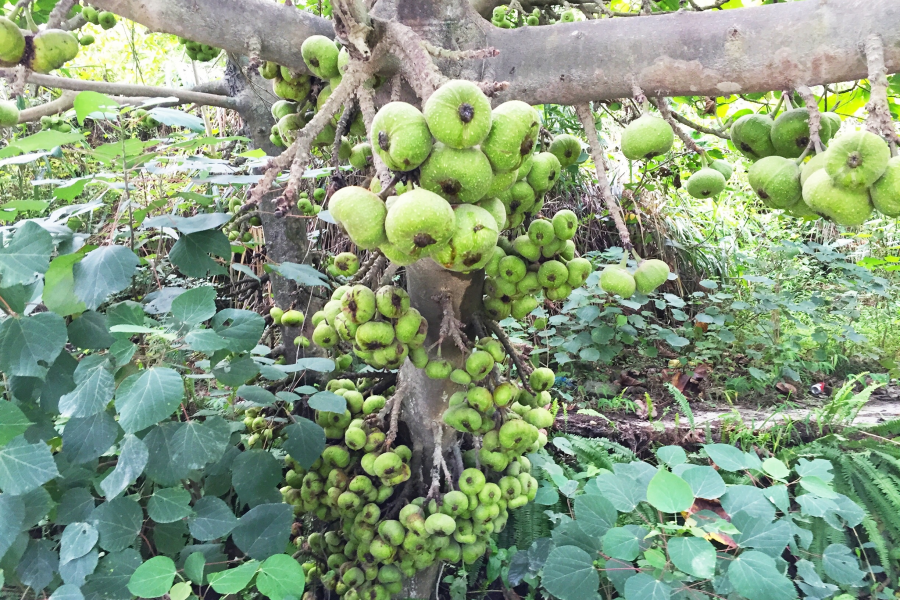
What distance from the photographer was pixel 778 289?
549cm

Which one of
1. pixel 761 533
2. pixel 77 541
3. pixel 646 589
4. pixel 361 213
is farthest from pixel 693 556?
pixel 77 541

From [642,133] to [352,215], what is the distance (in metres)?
0.80

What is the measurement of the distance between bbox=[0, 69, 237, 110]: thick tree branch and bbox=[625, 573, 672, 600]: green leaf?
2.38 metres

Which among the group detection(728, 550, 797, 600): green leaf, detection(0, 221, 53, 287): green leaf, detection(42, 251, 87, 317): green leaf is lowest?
detection(728, 550, 797, 600): green leaf

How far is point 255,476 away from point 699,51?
1.84m

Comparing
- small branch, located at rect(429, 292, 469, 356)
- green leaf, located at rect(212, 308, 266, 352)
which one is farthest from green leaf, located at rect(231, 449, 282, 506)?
small branch, located at rect(429, 292, 469, 356)

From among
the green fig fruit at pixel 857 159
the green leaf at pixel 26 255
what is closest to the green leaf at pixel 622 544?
the green fig fruit at pixel 857 159

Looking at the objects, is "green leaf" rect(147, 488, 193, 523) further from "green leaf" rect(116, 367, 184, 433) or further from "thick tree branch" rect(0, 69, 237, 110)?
"thick tree branch" rect(0, 69, 237, 110)

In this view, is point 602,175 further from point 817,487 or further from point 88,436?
point 88,436

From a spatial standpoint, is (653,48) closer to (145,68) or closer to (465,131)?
(465,131)

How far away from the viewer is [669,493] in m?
1.55

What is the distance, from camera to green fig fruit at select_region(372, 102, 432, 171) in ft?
3.19

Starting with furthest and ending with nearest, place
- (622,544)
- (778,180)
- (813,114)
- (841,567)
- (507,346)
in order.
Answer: (841,567) → (507,346) → (622,544) → (778,180) → (813,114)

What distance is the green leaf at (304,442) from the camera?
1.75 m
